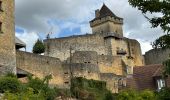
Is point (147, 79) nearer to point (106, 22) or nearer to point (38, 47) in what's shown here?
point (38, 47)

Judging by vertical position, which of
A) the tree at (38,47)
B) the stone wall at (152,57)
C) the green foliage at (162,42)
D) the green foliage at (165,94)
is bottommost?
the green foliage at (165,94)

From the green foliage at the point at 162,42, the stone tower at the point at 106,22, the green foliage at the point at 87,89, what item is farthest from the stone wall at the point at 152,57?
the green foliage at the point at 162,42

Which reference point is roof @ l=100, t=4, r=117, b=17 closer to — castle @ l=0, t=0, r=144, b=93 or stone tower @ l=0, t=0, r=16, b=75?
castle @ l=0, t=0, r=144, b=93

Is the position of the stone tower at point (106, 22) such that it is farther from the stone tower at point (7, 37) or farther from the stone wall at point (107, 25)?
the stone tower at point (7, 37)

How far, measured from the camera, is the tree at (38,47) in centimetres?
5742

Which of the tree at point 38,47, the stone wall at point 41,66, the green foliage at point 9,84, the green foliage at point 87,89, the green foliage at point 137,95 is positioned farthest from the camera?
the tree at point 38,47

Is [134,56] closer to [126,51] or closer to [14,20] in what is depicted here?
[126,51]

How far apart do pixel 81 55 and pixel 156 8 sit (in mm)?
42254

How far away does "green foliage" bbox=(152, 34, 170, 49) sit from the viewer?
10.8 meters

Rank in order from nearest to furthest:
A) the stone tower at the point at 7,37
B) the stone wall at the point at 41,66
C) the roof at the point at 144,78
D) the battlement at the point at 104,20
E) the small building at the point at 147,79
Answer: the stone tower at the point at 7,37, the small building at the point at 147,79, the roof at the point at 144,78, the stone wall at the point at 41,66, the battlement at the point at 104,20

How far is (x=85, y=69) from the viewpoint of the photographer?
4872 centimetres

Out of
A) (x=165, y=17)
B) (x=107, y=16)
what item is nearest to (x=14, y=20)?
(x=165, y=17)

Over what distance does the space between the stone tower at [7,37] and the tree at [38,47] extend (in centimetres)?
2218

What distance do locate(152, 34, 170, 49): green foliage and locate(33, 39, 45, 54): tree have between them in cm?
4662
